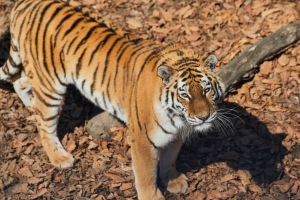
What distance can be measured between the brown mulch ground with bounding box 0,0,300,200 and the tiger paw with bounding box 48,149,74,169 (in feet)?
0.19

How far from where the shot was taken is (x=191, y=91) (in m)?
3.84

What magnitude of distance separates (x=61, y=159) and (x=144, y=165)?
1067mm

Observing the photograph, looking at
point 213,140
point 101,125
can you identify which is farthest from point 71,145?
point 213,140

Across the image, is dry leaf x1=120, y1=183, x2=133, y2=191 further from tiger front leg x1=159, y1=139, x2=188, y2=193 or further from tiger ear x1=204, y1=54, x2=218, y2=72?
tiger ear x1=204, y1=54, x2=218, y2=72

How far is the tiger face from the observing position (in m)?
3.82

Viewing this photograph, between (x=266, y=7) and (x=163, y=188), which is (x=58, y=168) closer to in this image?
(x=163, y=188)

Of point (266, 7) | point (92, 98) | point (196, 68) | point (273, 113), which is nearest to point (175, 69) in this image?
point (196, 68)

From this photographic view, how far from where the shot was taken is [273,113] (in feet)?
17.8

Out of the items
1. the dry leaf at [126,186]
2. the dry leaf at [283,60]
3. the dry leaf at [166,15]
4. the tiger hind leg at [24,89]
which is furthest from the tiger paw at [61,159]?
the dry leaf at [283,60]

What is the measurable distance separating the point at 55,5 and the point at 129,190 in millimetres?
1742

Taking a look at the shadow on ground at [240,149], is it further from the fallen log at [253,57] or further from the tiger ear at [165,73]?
the tiger ear at [165,73]

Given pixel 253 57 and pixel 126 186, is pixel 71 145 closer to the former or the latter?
pixel 126 186

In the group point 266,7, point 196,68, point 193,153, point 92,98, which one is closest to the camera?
point 196,68

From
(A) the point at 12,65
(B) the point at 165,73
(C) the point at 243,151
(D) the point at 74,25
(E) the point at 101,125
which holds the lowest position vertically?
(C) the point at 243,151
